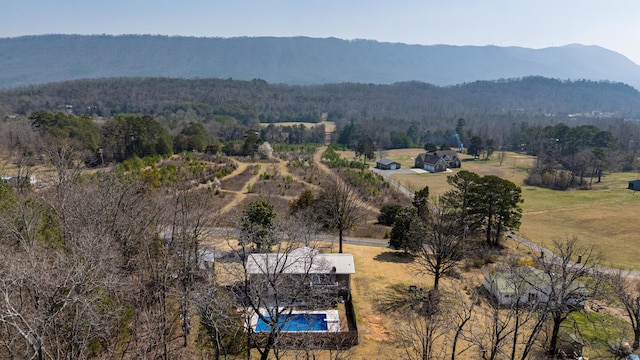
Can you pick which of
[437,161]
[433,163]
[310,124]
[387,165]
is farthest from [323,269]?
[310,124]

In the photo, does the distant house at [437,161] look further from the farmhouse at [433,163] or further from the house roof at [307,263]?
the house roof at [307,263]

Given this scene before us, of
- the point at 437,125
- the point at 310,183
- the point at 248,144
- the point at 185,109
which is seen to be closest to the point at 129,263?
the point at 310,183

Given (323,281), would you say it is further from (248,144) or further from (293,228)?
(248,144)

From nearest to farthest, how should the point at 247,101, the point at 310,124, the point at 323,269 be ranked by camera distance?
the point at 323,269 → the point at 310,124 → the point at 247,101

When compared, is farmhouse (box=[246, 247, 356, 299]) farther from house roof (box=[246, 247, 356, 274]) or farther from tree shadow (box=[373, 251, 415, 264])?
tree shadow (box=[373, 251, 415, 264])

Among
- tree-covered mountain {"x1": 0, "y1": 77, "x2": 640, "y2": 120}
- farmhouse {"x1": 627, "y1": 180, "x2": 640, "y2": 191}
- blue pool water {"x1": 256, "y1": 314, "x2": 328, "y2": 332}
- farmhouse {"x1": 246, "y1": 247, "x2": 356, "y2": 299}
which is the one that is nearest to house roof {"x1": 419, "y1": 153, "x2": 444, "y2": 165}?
farmhouse {"x1": 627, "y1": 180, "x2": 640, "y2": 191}

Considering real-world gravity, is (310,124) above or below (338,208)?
above

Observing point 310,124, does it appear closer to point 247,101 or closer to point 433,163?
point 247,101
